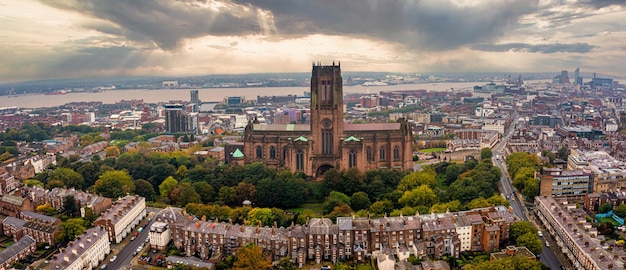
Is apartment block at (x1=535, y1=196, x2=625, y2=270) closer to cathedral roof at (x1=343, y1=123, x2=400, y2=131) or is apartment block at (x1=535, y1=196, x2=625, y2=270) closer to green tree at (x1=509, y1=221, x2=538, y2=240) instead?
green tree at (x1=509, y1=221, x2=538, y2=240)

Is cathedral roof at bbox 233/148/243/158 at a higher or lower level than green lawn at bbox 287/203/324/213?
higher

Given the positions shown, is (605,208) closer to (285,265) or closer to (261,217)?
(285,265)

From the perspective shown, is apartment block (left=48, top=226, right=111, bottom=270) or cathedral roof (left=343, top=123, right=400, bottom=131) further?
cathedral roof (left=343, top=123, right=400, bottom=131)

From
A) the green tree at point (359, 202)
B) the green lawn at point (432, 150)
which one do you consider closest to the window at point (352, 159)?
the green tree at point (359, 202)

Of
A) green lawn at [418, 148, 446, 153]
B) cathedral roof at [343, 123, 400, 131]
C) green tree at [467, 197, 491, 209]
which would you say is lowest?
green lawn at [418, 148, 446, 153]

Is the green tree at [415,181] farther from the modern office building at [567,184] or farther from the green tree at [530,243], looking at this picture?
the green tree at [530,243]

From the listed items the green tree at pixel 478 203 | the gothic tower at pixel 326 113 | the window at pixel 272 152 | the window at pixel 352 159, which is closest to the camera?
the green tree at pixel 478 203

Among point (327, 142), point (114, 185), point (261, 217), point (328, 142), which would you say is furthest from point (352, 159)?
point (114, 185)

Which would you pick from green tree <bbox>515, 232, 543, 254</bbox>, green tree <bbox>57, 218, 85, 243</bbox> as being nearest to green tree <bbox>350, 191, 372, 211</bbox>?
green tree <bbox>515, 232, 543, 254</bbox>
